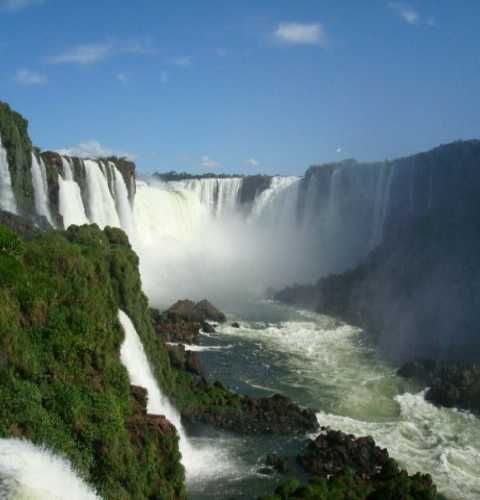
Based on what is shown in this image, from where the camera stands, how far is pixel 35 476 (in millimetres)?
8242

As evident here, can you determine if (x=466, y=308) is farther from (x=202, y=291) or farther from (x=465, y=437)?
(x=202, y=291)

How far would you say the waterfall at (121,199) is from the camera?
4122 centimetres

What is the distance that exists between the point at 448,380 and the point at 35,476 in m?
20.4

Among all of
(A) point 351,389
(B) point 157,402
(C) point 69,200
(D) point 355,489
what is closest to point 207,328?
(A) point 351,389

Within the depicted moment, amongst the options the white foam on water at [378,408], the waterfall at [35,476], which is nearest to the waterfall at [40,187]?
the white foam on water at [378,408]

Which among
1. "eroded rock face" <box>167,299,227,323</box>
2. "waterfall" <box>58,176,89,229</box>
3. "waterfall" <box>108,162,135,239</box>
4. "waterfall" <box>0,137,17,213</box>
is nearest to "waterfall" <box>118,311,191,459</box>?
"waterfall" <box>0,137,17,213</box>

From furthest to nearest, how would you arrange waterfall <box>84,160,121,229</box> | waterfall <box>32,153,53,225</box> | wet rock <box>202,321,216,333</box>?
1. waterfall <box>84,160,121,229</box>
2. wet rock <box>202,321,216,333</box>
3. waterfall <box>32,153,53,225</box>

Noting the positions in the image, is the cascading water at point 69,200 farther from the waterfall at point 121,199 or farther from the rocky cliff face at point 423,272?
the rocky cliff face at point 423,272

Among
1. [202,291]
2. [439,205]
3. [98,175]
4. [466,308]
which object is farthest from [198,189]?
[466,308]

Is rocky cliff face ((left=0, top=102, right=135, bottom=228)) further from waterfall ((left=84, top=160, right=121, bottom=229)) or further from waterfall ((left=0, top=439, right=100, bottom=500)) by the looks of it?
waterfall ((left=0, top=439, right=100, bottom=500))

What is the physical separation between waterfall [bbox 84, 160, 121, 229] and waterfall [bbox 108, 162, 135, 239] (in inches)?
68.2

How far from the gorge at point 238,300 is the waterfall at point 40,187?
14 cm

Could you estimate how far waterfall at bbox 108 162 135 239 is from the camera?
41.2m

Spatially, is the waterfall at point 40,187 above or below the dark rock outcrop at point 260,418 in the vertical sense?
above
